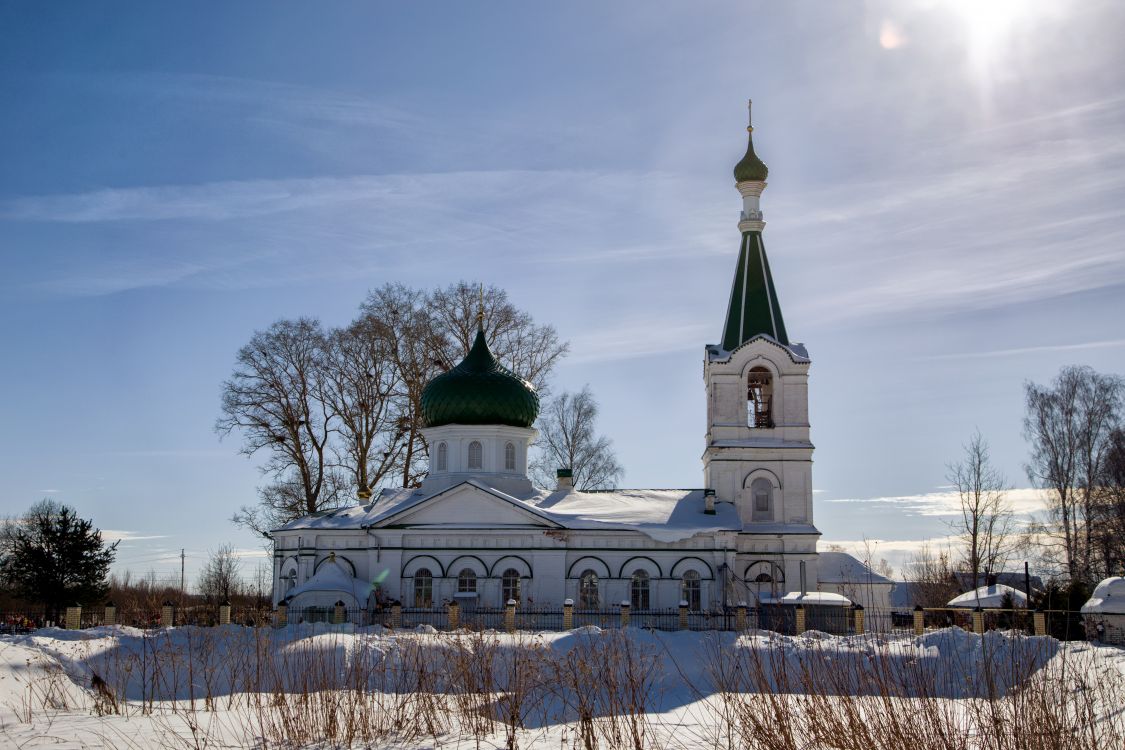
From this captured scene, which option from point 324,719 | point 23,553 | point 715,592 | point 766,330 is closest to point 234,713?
point 324,719

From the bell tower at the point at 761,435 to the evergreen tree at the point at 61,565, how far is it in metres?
22.0

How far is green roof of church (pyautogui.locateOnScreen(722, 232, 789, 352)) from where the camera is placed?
113 ft

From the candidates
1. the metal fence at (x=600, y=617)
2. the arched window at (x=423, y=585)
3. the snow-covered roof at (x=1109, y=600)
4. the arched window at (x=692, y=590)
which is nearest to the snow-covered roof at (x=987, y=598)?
the metal fence at (x=600, y=617)

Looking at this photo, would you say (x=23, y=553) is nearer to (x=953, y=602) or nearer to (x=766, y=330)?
(x=766, y=330)

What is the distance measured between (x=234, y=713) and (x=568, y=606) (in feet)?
53.6

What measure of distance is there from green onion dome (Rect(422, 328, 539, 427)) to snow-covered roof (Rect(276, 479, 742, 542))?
6.99 ft

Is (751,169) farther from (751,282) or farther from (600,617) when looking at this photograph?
(600,617)

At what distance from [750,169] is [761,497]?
34.5ft

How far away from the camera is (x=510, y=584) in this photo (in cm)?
3056

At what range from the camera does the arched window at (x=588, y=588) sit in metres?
30.6

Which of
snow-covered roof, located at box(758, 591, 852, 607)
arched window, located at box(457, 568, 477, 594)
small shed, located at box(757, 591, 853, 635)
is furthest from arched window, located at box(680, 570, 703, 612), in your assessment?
arched window, located at box(457, 568, 477, 594)

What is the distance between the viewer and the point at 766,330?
113 feet

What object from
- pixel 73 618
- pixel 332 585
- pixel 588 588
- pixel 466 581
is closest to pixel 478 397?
pixel 466 581

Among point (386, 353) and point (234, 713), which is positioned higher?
point (386, 353)
